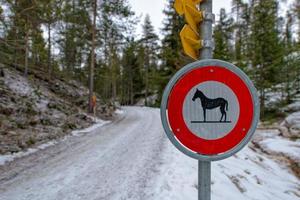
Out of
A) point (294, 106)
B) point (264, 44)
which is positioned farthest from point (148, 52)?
point (294, 106)

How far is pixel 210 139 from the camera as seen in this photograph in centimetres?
153

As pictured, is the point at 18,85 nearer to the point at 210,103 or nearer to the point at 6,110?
the point at 6,110

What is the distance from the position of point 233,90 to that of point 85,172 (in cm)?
546

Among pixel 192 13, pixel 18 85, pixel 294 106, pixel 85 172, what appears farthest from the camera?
pixel 294 106

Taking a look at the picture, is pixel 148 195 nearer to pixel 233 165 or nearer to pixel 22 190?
pixel 22 190

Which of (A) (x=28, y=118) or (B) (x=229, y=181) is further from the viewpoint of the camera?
(A) (x=28, y=118)

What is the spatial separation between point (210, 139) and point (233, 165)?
6437 millimetres

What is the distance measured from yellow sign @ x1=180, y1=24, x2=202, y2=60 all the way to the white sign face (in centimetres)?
22

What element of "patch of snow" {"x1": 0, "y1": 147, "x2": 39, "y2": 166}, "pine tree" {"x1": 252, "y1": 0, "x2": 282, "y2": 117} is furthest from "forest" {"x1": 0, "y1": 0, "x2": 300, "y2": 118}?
"patch of snow" {"x1": 0, "y1": 147, "x2": 39, "y2": 166}

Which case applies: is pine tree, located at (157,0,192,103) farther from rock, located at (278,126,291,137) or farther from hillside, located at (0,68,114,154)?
hillside, located at (0,68,114,154)

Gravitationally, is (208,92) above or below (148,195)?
above

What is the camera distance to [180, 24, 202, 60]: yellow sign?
62.8 inches

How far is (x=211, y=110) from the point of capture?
4.95 ft

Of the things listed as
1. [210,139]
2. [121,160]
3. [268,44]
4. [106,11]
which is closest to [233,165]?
[121,160]
